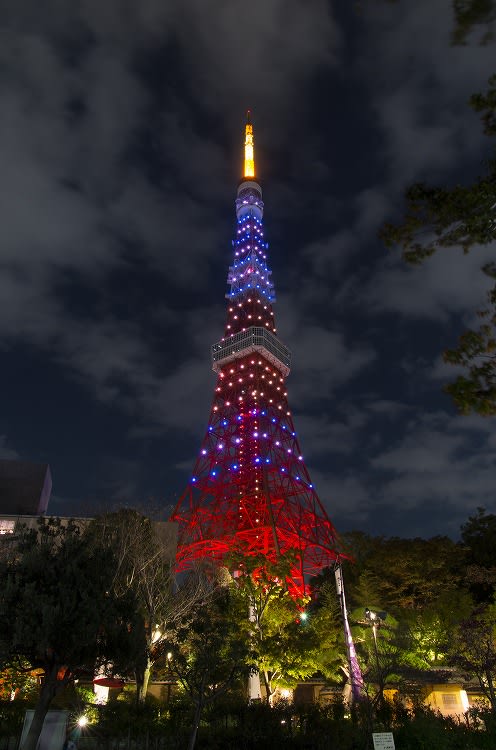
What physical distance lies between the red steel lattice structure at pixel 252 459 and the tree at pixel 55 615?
14674 mm

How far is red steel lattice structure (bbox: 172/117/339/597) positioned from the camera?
3200cm

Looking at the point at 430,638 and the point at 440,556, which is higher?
the point at 440,556

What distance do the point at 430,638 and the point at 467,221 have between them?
24.2 m

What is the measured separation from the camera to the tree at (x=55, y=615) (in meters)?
9.66

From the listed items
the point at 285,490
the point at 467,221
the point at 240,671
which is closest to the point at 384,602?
the point at 285,490

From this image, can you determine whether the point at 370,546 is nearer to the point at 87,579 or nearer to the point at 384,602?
the point at 384,602

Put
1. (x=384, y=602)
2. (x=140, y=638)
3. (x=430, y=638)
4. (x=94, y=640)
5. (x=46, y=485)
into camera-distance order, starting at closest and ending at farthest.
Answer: (x=94, y=640) < (x=140, y=638) < (x=430, y=638) < (x=384, y=602) < (x=46, y=485)

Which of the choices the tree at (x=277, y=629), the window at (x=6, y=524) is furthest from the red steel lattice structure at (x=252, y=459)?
the window at (x=6, y=524)

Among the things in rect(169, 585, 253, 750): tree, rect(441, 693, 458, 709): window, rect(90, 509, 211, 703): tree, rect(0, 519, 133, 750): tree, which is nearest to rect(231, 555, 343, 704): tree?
rect(90, 509, 211, 703): tree

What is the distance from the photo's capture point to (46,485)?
43344mm

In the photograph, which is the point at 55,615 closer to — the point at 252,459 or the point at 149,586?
the point at 149,586

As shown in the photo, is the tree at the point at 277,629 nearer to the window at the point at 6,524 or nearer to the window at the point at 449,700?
the window at the point at 449,700

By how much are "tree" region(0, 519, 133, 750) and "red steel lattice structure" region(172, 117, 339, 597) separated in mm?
14674

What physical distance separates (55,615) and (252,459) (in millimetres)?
27335
